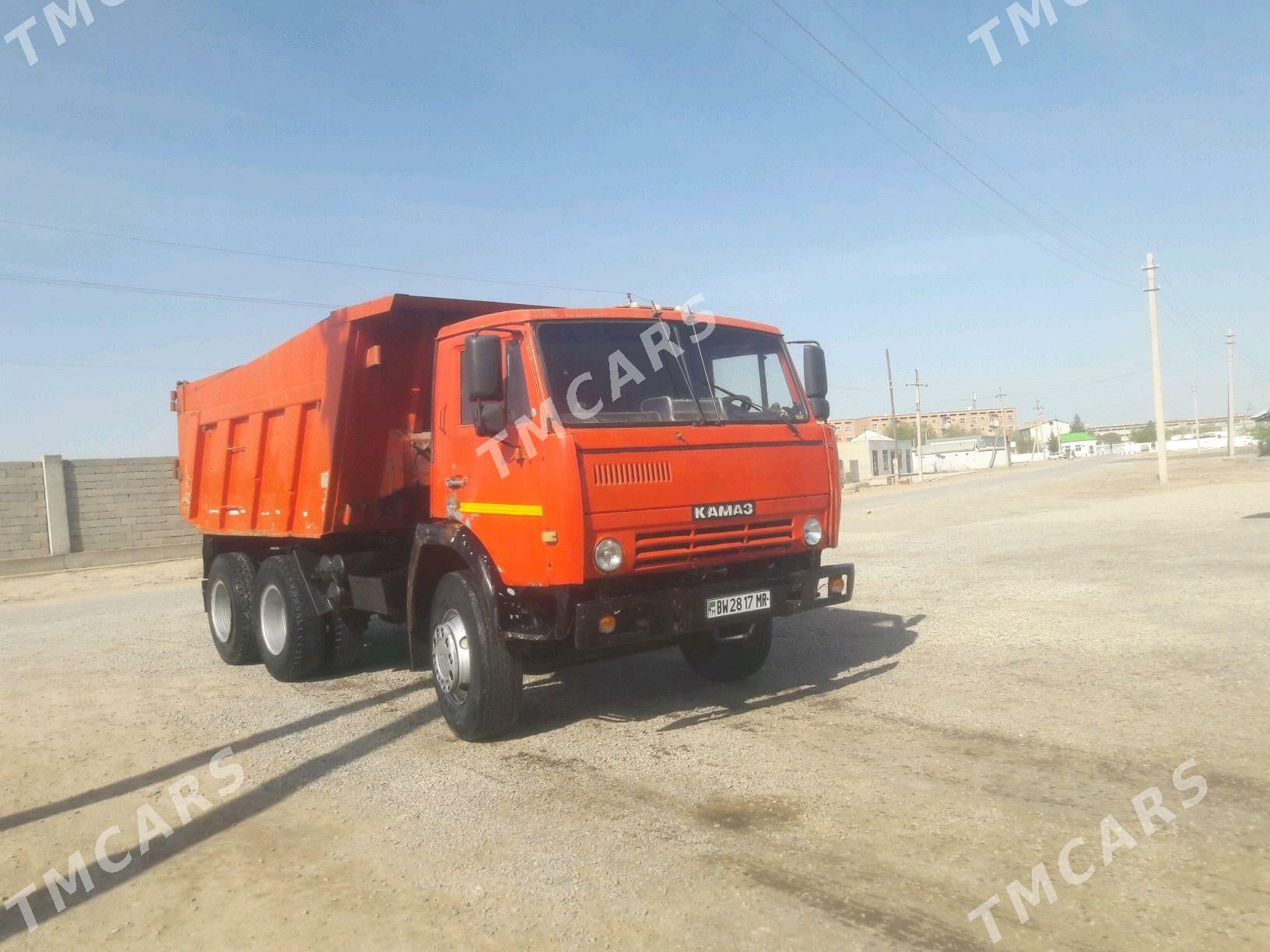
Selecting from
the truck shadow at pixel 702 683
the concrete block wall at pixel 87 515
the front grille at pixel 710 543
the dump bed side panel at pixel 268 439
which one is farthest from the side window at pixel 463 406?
the concrete block wall at pixel 87 515

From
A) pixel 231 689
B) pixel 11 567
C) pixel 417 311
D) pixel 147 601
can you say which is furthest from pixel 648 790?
pixel 11 567

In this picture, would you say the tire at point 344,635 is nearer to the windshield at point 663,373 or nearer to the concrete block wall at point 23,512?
the windshield at point 663,373

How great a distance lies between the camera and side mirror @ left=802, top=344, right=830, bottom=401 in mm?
6543

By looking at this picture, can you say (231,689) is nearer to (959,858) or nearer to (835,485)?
(835,485)

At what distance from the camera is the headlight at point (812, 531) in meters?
6.14

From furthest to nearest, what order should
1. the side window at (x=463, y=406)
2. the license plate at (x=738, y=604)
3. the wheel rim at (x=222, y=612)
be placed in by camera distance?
the wheel rim at (x=222, y=612) < the side window at (x=463, y=406) < the license plate at (x=738, y=604)

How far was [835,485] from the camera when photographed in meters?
6.38

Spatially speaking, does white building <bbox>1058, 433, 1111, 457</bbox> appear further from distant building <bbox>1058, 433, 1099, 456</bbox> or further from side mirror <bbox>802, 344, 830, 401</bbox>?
side mirror <bbox>802, 344, 830, 401</bbox>

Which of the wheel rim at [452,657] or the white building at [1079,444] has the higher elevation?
the wheel rim at [452,657]

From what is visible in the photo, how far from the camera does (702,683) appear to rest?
715cm

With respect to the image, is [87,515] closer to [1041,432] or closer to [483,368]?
[483,368]

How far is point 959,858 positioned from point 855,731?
6.06 ft

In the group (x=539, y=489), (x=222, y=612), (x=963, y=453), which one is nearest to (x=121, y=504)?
(x=222, y=612)

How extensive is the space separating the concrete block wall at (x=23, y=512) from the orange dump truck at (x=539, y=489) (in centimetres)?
1494
